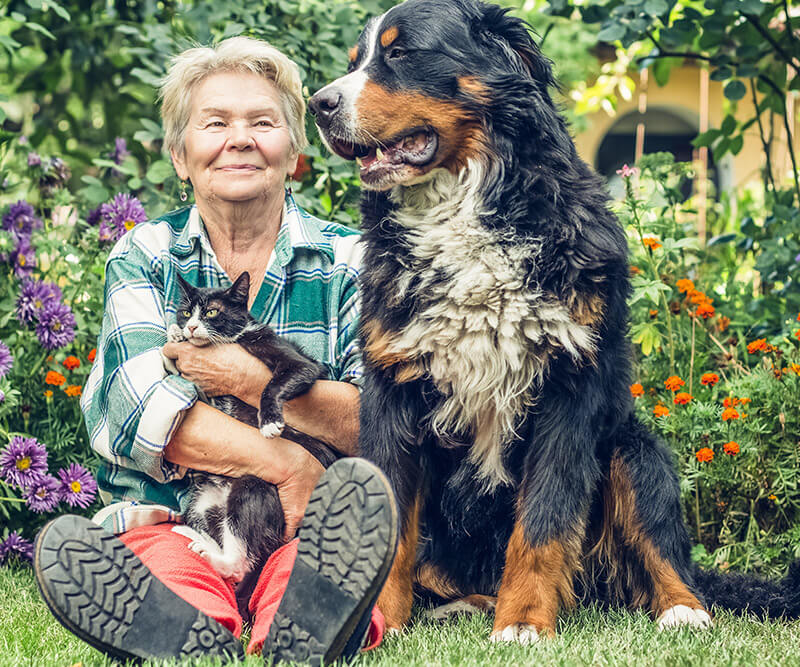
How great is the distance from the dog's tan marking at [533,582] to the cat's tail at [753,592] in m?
0.56

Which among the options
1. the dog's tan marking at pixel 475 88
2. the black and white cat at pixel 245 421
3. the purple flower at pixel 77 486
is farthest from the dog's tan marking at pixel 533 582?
the purple flower at pixel 77 486

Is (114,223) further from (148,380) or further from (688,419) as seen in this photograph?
(688,419)

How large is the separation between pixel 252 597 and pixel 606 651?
0.91 meters

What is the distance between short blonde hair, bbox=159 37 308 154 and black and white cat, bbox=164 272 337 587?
21.0 inches

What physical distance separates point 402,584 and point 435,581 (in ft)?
1.01

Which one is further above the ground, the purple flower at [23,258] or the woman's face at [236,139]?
the woman's face at [236,139]

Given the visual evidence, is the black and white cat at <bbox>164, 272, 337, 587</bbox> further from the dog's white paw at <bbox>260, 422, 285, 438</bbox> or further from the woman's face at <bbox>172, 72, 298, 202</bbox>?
the woman's face at <bbox>172, 72, 298, 202</bbox>

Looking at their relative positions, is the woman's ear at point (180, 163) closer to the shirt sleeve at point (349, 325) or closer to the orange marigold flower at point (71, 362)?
the shirt sleeve at point (349, 325)

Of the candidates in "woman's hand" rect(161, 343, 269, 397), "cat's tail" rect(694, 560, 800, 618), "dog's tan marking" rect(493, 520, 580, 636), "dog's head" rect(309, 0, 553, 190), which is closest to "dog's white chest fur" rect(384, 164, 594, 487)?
"dog's head" rect(309, 0, 553, 190)

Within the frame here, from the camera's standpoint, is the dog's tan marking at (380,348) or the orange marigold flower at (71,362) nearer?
the dog's tan marking at (380,348)

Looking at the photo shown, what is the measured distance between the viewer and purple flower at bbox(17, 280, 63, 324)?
11.1 ft

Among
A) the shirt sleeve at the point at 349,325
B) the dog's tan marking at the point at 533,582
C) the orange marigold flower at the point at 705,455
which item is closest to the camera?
the dog's tan marking at the point at 533,582

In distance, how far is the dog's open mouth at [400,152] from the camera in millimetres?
2447

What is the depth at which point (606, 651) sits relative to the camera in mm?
2131
